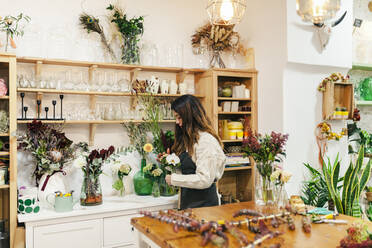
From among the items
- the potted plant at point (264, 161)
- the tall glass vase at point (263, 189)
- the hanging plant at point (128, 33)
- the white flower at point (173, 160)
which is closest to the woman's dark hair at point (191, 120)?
the white flower at point (173, 160)

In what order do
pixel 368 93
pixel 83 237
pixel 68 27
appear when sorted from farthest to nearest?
pixel 368 93, pixel 68 27, pixel 83 237

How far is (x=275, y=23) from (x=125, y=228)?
8.19 ft

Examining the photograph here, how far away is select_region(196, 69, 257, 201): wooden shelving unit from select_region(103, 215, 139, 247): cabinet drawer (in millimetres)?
1226

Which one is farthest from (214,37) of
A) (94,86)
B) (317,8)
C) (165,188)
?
(317,8)

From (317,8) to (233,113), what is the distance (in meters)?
2.05

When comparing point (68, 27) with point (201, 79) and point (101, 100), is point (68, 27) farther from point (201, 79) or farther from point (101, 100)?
point (201, 79)

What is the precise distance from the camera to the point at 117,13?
3.39m

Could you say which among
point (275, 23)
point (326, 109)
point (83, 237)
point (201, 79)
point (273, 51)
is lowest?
point (83, 237)

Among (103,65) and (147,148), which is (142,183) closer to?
(147,148)

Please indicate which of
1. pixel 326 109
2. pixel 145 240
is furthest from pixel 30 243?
pixel 326 109

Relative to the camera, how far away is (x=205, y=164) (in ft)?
8.04

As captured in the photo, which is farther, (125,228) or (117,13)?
(117,13)

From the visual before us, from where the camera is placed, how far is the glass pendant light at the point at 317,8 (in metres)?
1.84

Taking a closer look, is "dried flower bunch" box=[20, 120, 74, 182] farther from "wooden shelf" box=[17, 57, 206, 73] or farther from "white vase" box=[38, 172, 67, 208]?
"wooden shelf" box=[17, 57, 206, 73]
